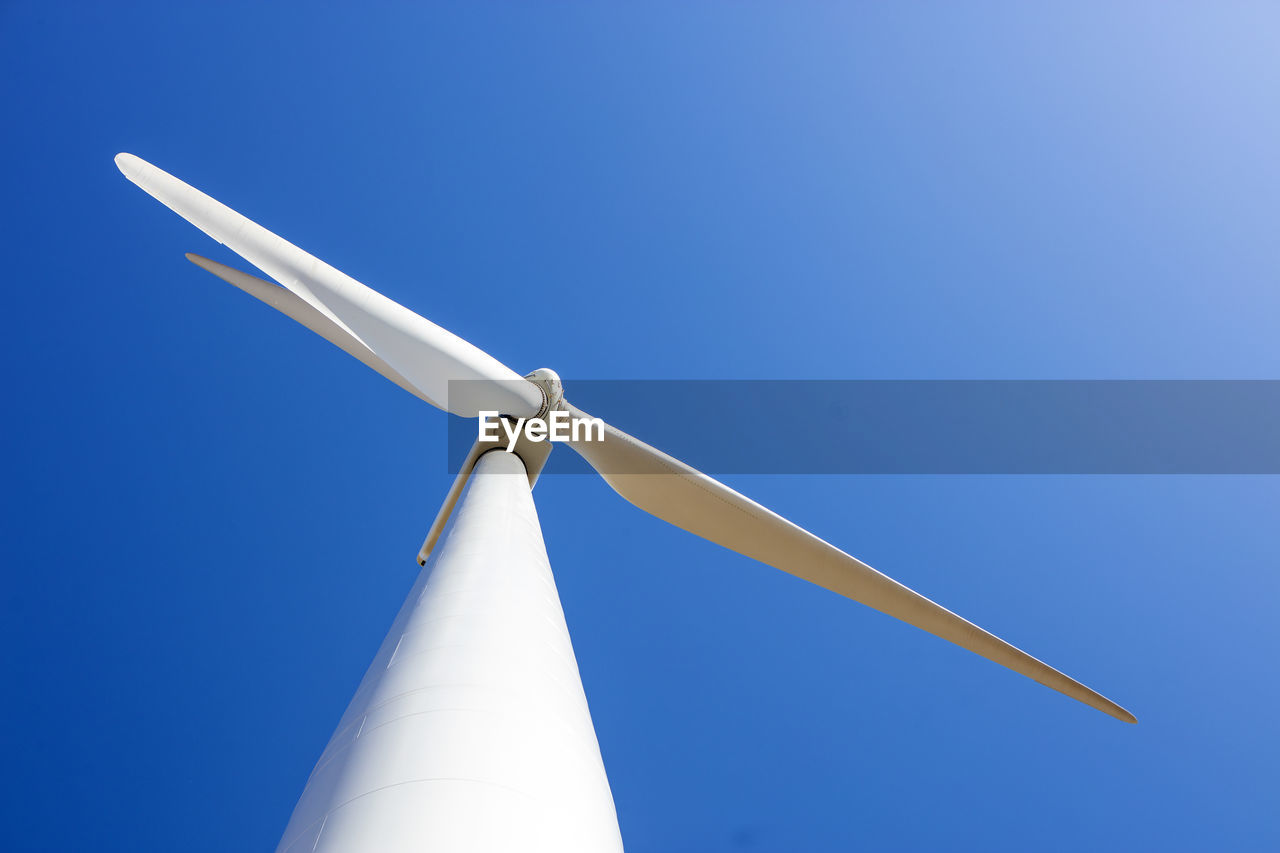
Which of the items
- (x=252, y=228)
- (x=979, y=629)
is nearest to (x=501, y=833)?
(x=252, y=228)

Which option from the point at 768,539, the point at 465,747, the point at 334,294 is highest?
the point at 334,294

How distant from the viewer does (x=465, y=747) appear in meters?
2.69

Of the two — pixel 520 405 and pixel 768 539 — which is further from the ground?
pixel 520 405

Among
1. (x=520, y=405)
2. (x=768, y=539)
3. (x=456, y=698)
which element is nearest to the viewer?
(x=456, y=698)

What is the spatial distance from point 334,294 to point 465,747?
7450 mm

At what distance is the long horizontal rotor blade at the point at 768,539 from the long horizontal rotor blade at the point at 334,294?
3.09m

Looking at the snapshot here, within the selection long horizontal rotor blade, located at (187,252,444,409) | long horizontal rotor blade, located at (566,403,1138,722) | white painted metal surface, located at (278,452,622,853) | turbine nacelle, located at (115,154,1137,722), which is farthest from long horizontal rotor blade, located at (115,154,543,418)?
white painted metal surface, located at (278,452,622,853)

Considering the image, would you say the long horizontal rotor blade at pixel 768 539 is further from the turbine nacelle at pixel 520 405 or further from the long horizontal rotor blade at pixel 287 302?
the long horizontal rotor blade at pixel 287 302

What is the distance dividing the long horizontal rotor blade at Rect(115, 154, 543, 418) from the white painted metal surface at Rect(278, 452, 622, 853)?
5379 mm

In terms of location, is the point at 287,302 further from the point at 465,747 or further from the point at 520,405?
the point at 465,747

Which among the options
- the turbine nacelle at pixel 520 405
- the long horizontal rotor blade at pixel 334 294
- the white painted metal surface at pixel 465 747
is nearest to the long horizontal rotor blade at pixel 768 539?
the turbine nacelle at pixel 520 405

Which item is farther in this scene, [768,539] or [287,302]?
[287,302]

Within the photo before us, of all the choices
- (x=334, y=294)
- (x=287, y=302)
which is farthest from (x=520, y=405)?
(x=287, y=302)

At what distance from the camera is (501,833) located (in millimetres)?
2365
